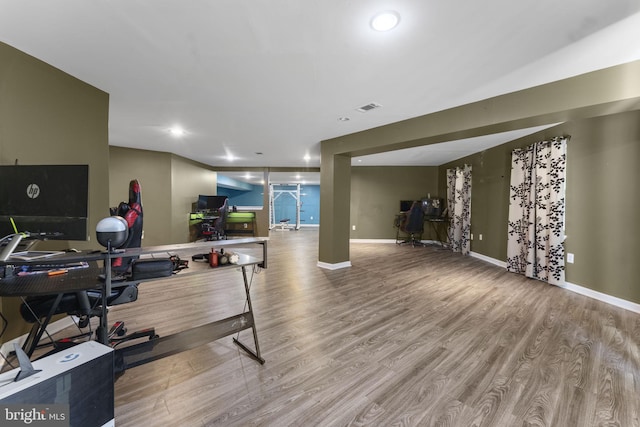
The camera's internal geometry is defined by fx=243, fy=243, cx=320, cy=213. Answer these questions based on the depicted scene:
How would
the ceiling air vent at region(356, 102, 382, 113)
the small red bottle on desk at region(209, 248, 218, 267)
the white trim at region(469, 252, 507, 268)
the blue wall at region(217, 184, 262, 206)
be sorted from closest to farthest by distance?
the small red bottle on desk at region(209, 248, 218, 267) → the ceiling air vent at region(356, 102, 382, 113) → the white trim at region(469, 252, 507, 268) → the blue wall at region(217, 184, 262, 206)

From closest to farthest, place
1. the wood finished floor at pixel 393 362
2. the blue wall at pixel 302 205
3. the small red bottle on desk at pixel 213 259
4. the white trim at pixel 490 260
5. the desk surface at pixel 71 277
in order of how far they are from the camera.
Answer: the desk surface at pixel 71 277 < the wood finished floor at pixel 393 362 < the small red bottle on desk at pixel 213 259 < the white trim at pixel 490 260 < the blue wall at pixel 302 205

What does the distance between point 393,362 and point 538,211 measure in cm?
362

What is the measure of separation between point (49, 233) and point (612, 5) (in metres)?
3.72

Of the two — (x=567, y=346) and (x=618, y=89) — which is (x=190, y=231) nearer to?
(x=567, y=346)

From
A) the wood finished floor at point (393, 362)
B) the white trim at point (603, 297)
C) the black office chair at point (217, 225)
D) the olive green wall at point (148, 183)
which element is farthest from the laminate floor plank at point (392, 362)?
the black office chair at point (217, 225)

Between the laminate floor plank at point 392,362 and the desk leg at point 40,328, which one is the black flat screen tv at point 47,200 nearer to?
the desk leg at point 40,328

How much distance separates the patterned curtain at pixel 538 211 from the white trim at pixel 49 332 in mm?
6006

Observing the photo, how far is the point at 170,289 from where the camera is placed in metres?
3.39

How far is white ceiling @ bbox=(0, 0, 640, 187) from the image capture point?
1.50 meters

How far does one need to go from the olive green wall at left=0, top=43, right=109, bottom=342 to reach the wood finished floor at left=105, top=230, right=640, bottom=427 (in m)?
1.26

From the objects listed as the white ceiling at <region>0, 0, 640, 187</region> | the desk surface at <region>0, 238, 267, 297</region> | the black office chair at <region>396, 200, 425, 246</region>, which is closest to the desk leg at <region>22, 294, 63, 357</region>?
the desk surface at <region>0, 238, 267, 297</region>

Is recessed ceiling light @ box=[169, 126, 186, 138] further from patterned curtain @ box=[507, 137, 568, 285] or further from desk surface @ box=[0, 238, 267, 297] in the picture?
patterned curtain @ box=[507, 137, 568, 285]

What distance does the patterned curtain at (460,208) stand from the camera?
570 cm

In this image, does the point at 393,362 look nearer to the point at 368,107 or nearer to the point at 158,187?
the point at 368,107
